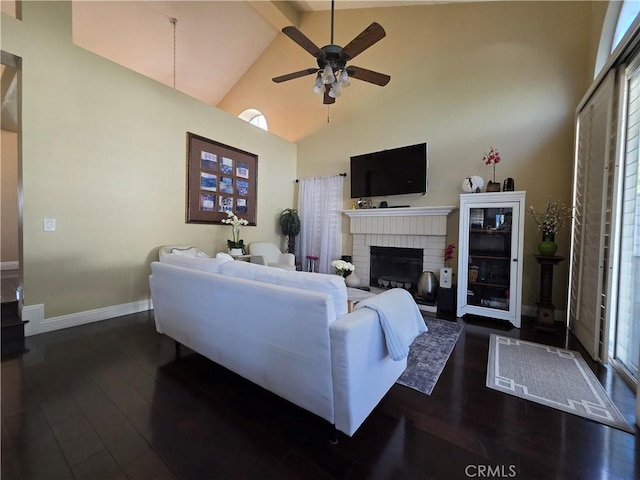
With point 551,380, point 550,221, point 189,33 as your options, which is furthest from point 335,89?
point 189,33

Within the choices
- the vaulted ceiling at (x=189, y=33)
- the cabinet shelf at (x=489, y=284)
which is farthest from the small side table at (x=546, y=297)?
the vaulted ceiling at (x=189, y=33)

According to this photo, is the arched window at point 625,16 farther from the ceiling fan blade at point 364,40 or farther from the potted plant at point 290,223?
the potted plant at point 290,223

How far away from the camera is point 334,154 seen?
201 inches

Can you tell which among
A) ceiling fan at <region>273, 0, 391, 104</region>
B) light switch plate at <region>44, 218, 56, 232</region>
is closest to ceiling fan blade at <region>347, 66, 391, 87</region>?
ceiling fan at <region>273, 0, 391, 104</region>

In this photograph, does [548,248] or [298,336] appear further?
[548,248]

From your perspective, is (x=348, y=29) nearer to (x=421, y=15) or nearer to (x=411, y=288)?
(x=421, y=15)

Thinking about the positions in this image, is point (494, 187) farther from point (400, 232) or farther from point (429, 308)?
point (429, 308)

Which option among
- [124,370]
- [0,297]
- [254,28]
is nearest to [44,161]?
[0,297]

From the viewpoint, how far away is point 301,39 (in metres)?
2.41

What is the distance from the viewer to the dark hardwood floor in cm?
123

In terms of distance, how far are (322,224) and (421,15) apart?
12.3 ft

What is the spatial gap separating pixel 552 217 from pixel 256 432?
145 inches

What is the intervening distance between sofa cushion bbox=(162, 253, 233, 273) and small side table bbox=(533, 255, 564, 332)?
335cm

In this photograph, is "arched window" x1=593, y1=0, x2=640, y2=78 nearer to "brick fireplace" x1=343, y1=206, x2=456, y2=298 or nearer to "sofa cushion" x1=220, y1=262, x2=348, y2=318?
"brick fireplace" x1=343, y1=206, x2=456, y2=298
